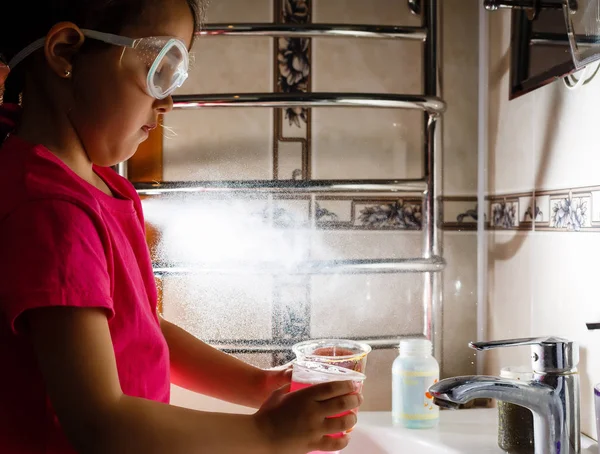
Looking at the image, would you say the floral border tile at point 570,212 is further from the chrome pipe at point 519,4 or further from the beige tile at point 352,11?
the beige tile at point 352,11

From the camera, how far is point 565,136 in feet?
3.23

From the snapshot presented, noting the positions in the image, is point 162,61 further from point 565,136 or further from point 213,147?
point 565,136

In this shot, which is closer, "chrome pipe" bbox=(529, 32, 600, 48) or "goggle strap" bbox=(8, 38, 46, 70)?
Result: "goggle strap" bbox=(8, 38, 46, 70)

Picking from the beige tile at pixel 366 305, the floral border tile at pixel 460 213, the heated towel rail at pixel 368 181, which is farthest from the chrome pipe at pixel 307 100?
the beige tile at pixel 366 305

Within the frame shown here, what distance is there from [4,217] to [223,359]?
0.43m

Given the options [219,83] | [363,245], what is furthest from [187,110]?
[363,245]

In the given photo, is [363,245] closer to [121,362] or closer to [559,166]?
[559,166]

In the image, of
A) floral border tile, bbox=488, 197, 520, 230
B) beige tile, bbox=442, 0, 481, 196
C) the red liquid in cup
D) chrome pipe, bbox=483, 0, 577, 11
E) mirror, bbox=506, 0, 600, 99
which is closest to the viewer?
the red liquid in cup

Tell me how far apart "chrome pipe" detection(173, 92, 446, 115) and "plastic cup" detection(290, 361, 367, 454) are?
0.54 metres

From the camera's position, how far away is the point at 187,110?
47.6 inches

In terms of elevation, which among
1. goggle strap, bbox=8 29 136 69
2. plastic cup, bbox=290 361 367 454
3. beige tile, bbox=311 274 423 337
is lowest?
plastic cup, bbox=290 361 367 454

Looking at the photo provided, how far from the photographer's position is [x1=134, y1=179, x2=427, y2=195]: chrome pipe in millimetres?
1173

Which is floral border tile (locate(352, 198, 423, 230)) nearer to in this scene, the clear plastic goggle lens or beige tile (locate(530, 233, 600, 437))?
Answer: beige tile (locate(530, 233, 600, 437))

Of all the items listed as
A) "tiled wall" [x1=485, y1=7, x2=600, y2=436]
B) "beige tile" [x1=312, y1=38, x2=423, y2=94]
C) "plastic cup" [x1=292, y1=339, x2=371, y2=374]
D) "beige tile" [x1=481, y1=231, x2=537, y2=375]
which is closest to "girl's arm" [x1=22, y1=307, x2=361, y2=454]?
"plastic cup" [x1=292, y1=339, x2=371, y2=374]
